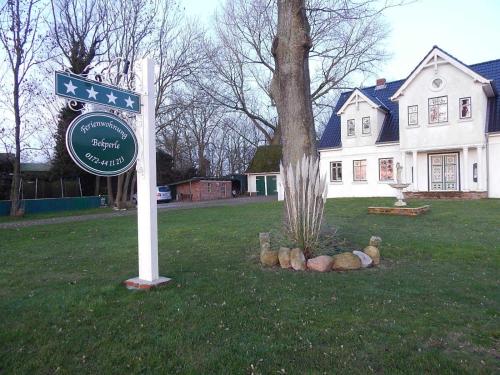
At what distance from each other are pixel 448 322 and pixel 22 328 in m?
4.49

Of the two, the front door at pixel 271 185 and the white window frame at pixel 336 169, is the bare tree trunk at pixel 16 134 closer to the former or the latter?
the white window frame at pixel 336 169

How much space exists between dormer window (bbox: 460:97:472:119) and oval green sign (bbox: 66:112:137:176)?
21.0 meters

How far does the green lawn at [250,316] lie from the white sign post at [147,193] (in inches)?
14.1

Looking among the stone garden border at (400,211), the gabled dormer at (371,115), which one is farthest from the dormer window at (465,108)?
the stone garden border at (400,211)

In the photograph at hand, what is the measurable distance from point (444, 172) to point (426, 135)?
268 cm

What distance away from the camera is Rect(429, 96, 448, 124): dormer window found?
21958 millimetres

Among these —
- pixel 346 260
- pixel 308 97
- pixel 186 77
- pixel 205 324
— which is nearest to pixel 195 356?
pixel 205 324

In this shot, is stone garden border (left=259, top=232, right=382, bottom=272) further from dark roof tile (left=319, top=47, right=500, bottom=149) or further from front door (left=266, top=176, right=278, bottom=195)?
front door (left=266, top=176, right=278, bottom=195)

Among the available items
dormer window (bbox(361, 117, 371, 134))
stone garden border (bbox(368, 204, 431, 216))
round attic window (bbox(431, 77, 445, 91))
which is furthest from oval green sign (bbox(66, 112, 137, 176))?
dormer window (bbox(361, 117, 371, 134))

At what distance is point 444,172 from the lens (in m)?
23.3

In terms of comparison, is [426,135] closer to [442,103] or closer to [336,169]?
[442,103]

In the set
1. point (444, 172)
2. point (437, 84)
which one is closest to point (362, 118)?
point (437, 84)

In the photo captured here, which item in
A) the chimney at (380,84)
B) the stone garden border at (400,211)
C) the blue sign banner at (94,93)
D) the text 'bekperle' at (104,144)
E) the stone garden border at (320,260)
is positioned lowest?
the stone garden border at (320,260)

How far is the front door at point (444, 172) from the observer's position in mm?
22969
